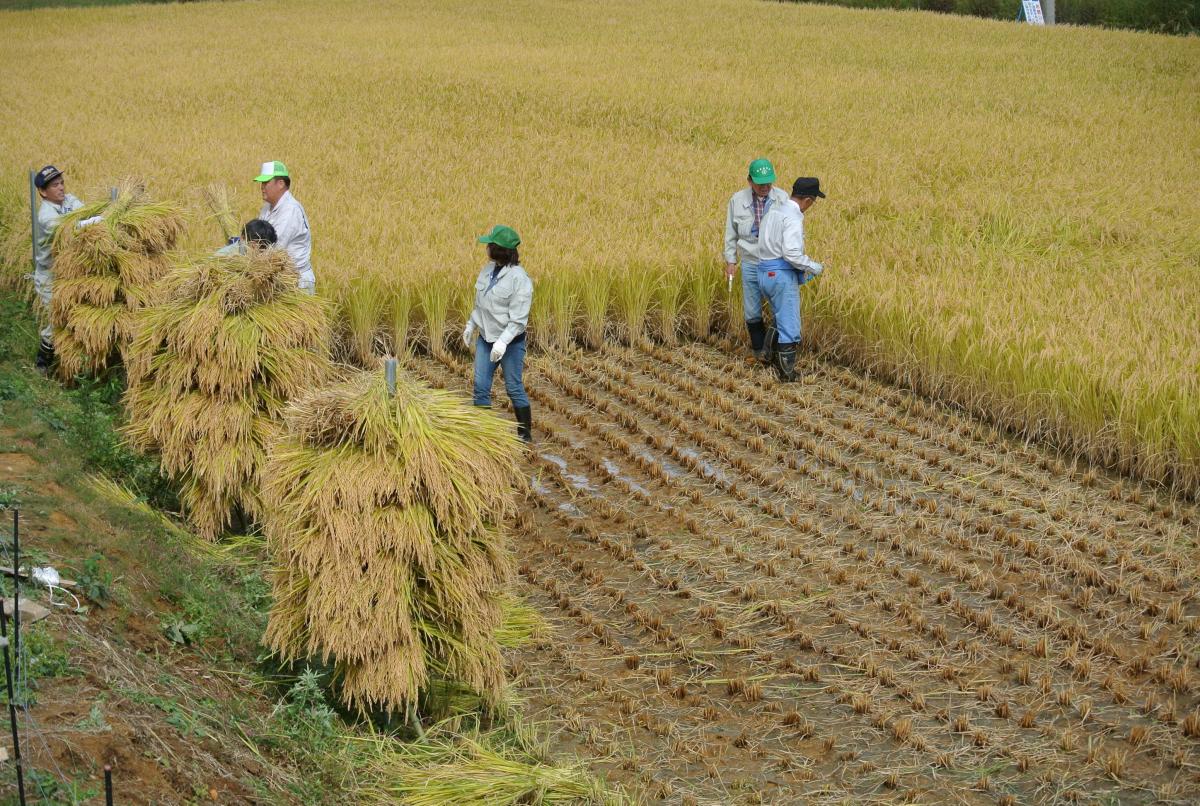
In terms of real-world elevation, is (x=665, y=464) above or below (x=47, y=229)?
below

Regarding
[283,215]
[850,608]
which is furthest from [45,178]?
[850,608]

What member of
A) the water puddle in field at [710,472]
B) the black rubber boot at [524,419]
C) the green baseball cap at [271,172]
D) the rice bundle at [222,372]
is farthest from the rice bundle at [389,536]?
the green baseball cap at [271,172]

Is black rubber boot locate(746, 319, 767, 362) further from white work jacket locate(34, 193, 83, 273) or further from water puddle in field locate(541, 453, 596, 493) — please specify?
white work jacket locate(34, 193, 83, 273)

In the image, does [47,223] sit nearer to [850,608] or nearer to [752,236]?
[752,236]

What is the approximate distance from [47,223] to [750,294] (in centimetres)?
488

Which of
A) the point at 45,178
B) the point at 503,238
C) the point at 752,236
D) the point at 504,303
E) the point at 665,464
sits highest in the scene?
the point at 45,178

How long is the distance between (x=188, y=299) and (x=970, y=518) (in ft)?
13.7

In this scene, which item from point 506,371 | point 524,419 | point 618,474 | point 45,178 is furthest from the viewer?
point 45,178

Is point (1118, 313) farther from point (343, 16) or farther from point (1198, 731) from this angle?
point (343, 16)

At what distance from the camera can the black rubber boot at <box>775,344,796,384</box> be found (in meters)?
8.59

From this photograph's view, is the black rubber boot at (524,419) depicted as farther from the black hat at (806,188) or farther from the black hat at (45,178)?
the black hat at (45,178)

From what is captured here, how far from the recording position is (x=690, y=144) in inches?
614

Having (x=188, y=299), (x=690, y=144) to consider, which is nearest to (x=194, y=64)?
(x=690, y=144)

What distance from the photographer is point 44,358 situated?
8492 mm
